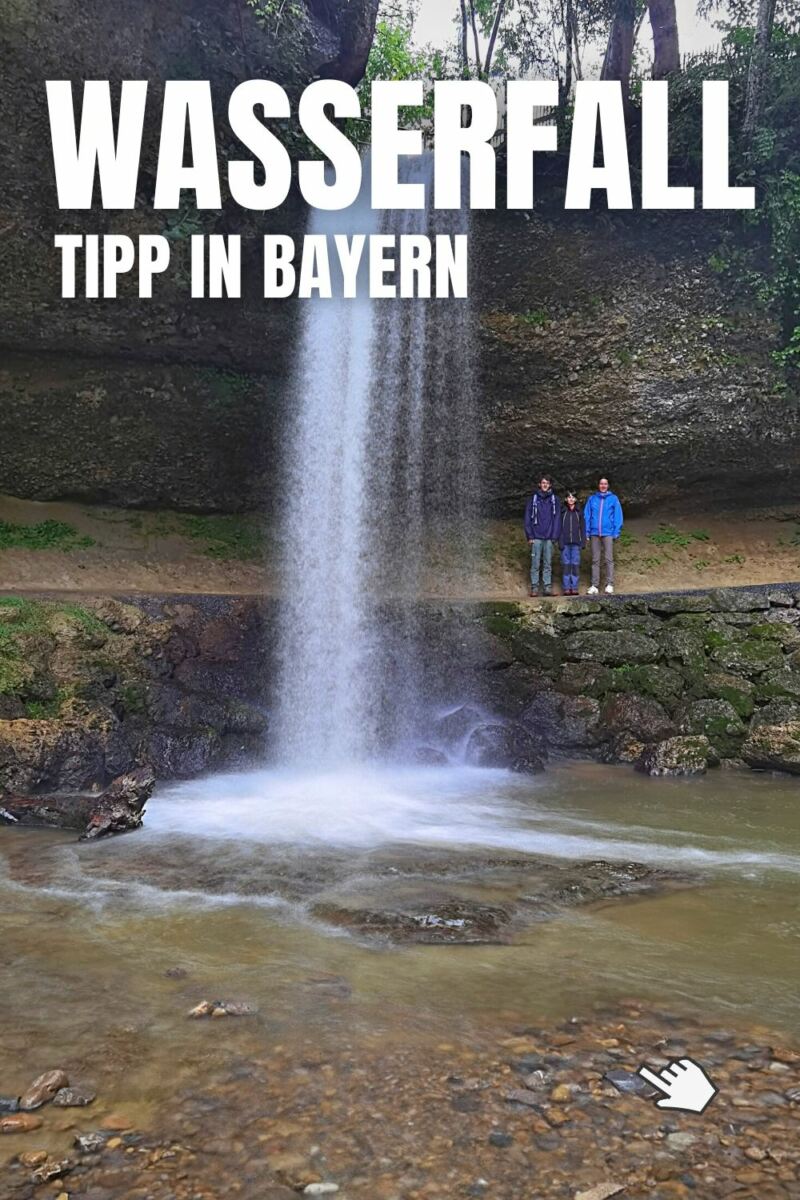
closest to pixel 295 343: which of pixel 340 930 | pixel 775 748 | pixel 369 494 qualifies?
pixel 369 494

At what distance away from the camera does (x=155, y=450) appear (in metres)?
15.2

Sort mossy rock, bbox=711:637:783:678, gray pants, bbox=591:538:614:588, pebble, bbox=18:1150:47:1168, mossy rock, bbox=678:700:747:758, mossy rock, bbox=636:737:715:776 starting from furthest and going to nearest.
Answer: gray pants, bbox=591:538:614:588, mossy rock, bbox=711:637:783:678, mossy rock, bbox=678:700:747:758, mossy rock, bbox=636:737:715:776, pebble, bbox=18:1150:47:1168

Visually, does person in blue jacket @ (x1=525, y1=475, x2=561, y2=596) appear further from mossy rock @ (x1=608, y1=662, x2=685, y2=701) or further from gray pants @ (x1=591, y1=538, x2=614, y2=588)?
mossy rock @ (x1=608, y1=662, x2=685, y2=701)

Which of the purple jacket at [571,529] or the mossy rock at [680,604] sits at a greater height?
the purple jacket at [571,529]

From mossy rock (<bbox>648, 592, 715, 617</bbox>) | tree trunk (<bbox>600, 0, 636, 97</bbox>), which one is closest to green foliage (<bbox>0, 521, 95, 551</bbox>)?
mossy rock (<bbox>648, 592, 715, 617</bbox>)

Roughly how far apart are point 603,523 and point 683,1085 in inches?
452

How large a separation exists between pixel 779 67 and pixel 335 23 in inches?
280

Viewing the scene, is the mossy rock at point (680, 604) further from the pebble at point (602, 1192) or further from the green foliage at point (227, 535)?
the pebble at point (602, 1192)

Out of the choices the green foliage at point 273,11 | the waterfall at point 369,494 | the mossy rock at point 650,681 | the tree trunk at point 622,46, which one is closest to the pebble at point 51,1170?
the waterfall at point 369,494

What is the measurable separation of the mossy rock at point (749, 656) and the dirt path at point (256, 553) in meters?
2.59

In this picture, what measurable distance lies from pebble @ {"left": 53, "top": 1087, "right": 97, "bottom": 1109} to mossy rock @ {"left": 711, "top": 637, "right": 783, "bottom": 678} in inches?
429

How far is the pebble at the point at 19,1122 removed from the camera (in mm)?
2947

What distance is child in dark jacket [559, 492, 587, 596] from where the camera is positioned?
14258mm

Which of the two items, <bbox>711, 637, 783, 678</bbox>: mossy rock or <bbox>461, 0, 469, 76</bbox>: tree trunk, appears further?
<bbox>461, 0, 469, 76</bbox>: tree trunk
